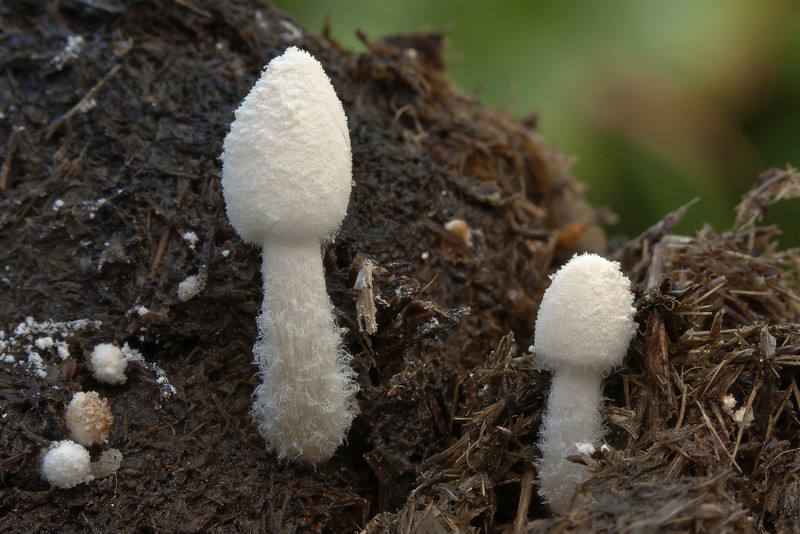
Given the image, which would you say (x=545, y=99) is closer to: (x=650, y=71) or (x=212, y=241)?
(x=650, y=71)

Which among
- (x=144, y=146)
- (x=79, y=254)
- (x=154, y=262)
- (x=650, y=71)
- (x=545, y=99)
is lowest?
(x=79, y=254)

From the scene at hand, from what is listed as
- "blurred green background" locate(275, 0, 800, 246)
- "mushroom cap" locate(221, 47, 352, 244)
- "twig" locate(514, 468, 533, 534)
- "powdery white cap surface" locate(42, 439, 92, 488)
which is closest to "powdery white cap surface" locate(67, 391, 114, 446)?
"powdery white cap surface" locate(42, 439, 92, 488)

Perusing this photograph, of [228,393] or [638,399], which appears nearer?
[638,399]

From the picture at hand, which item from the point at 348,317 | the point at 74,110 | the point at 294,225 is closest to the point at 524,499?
the point at 348,317

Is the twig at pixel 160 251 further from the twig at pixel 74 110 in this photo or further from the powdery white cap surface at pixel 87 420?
the twig at pixel 74 110

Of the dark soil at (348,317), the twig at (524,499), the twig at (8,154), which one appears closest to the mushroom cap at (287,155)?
the dark soil at (348,317)

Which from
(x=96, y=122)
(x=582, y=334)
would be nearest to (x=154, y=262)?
(x=96, y=122)

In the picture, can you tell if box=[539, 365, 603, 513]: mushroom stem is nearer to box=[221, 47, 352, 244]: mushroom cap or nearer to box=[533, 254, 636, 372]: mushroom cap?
box=[533, 254, 636, 372]: mushroom cap
